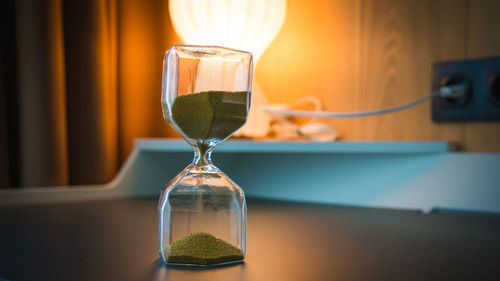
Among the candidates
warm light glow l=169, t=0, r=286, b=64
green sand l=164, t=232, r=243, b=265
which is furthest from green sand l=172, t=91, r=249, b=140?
warm light glow l=169, t=0, r=286, b=64

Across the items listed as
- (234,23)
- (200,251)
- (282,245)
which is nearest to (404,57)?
(234,23)

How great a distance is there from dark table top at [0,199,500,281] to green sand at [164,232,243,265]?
0.04 feet

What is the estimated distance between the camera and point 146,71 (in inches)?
54.6

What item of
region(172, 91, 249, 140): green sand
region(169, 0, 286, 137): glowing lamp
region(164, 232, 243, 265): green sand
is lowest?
region(164, 232, 243, 265): green sand

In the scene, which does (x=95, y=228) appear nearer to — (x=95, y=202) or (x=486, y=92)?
(x=95, y=202)

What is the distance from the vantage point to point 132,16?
1367 mm

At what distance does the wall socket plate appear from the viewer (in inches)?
35.2

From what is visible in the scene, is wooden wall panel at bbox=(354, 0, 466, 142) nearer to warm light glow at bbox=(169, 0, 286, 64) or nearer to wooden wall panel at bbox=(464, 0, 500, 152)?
wooden wall panel at bbox=(464, 0, 500, 152)

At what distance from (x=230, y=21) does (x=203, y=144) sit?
585 millimetres

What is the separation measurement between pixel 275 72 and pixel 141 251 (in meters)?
0.78

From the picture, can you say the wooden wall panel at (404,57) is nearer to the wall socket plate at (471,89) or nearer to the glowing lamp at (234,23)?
the wall socket plate at (471,89)

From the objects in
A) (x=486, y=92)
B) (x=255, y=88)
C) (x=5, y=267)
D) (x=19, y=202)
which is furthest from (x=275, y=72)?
(x=5, y=267)

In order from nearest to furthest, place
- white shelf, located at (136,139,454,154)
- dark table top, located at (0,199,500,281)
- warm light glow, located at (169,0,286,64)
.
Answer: dark table top, located at (0,199,500,281) < white shelf, located at (136,139,454,154) < warm light glow, located at (169,0,286,64)

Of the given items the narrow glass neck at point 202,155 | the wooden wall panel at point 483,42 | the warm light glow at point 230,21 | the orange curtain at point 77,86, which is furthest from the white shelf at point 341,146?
the narrow glass neck at point 202,155
